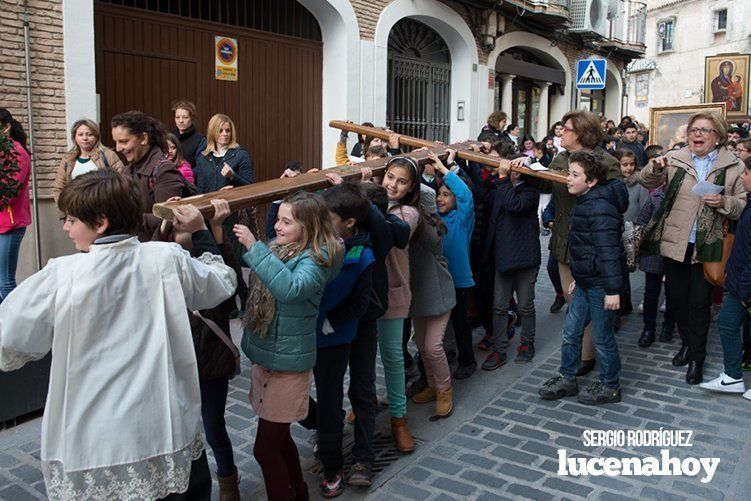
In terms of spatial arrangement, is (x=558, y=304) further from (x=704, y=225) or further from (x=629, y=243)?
(x=704, y=225)


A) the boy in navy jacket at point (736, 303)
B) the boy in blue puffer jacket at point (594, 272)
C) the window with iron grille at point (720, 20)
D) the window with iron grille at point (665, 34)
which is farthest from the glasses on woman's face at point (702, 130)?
the window with iron grille at point (665, 34)

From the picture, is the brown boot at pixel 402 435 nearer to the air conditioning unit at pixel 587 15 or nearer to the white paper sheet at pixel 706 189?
the white paper sheet at pixel 706 189

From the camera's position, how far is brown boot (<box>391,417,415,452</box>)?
4.03 m

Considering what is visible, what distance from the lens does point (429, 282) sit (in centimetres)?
448

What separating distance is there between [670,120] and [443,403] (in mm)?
7408

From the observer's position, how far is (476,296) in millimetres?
6184

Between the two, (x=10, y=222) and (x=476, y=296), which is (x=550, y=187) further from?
(x=10, y=222)

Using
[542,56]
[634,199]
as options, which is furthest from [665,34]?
[634,199]

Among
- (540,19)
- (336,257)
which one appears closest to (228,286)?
(336,257)

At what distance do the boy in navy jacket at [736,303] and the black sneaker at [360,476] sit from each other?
2.83m

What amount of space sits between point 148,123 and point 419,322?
209cm

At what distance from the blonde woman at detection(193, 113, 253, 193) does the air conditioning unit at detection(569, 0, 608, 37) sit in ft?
43.8

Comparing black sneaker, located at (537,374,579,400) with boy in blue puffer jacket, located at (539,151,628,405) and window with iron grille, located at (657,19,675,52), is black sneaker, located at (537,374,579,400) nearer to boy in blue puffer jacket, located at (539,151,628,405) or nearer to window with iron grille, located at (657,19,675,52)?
boy in blue puffer jacket, located at (539,151,628,405)

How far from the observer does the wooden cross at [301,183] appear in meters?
2.79
